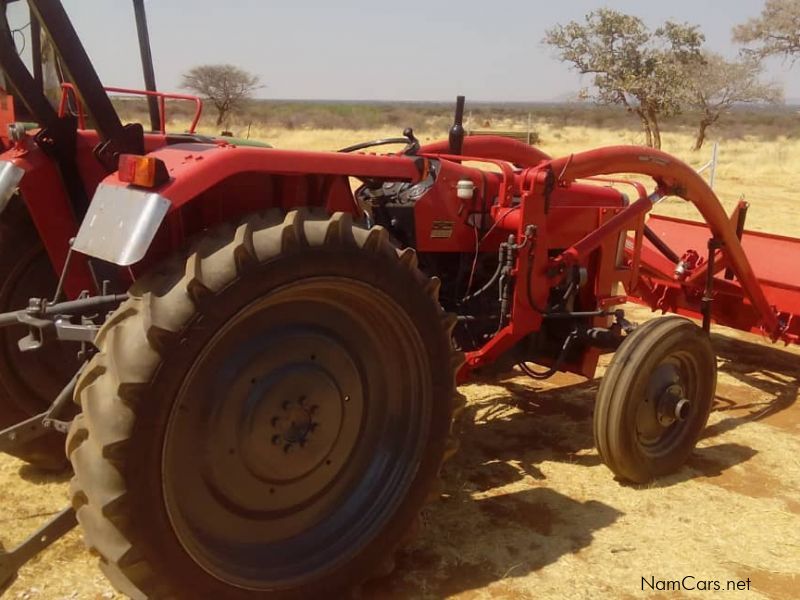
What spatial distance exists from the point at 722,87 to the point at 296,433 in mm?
31091

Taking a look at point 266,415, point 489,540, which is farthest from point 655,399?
point 266,415

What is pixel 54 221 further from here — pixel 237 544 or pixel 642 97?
pixel 642 97

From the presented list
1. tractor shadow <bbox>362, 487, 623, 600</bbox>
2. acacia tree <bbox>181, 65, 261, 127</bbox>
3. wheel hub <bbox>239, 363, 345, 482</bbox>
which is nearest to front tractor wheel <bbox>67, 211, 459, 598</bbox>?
wheel hub <bbox>239, 363, 345, 482</bbox>

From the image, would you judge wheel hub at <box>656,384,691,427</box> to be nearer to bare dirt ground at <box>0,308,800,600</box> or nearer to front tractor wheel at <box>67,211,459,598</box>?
bare dirt ground at <box>0,308,800,600</box>

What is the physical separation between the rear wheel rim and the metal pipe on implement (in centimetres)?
141

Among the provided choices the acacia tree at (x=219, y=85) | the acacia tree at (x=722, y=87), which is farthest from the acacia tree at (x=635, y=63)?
the acacia tree at (x=219, y=85)

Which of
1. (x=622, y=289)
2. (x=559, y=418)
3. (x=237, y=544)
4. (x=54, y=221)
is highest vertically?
(x=54, y=221)

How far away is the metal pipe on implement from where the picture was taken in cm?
383

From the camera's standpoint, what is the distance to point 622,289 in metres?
4.80

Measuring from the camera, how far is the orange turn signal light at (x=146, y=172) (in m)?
2.35

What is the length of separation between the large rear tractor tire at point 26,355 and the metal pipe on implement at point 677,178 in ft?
7.45

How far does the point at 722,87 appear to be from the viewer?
3003cm

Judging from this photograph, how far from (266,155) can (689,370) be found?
2453mm

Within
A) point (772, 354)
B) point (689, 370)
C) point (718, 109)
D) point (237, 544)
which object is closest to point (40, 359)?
point (237, 544)
